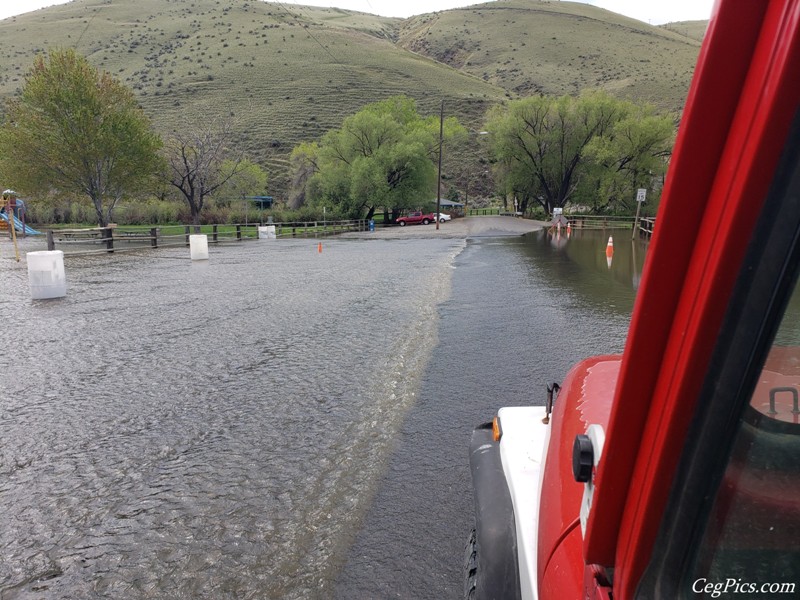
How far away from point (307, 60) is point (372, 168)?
6066 centimetres

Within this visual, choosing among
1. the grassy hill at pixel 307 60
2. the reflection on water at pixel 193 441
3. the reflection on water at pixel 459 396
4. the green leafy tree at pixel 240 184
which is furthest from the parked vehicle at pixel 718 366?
the grassy hill at pixel 307 60

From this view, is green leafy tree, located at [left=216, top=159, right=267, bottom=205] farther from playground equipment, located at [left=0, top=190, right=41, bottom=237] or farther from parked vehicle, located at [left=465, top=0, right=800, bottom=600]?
parked vehicle, located at [left=465, top=0, right=800, bottom=600]

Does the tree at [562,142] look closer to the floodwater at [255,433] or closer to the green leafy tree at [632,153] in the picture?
the green leafy tree at [632,153]

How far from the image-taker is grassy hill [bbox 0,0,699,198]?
81.9 meters

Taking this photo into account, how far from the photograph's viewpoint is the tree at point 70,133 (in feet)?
102

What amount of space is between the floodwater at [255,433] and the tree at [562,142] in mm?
49407

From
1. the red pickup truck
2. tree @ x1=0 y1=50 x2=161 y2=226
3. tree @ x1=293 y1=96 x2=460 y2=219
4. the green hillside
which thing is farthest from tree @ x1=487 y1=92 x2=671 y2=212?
tree @ x1=0 y1=50 x2=161 y2=226

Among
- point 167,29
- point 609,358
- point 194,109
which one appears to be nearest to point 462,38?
point 167,29

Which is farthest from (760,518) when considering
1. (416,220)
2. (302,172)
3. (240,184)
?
(302,172)

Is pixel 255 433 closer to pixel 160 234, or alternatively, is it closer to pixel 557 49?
pixel 160 234

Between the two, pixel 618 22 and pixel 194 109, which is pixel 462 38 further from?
pixel 194 109

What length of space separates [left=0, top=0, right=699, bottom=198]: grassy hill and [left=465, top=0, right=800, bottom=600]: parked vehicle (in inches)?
2730

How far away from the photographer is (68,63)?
3150 centimetres

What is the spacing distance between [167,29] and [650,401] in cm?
14005
